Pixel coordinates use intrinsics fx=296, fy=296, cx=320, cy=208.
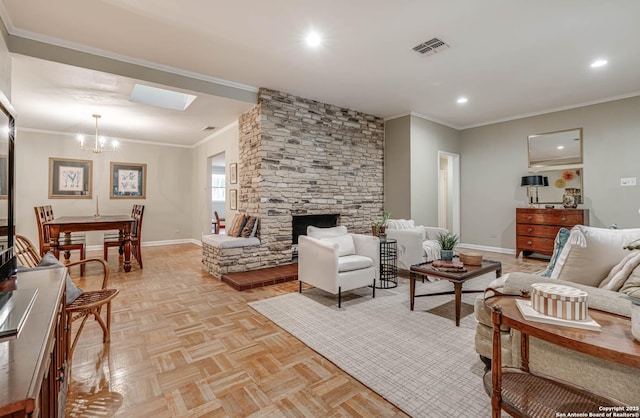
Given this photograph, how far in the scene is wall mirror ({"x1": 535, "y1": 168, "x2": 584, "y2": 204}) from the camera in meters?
5.25

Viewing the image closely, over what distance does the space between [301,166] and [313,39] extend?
215cm

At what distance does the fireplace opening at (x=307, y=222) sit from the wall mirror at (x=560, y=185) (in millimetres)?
3977

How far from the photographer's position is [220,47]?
328cm

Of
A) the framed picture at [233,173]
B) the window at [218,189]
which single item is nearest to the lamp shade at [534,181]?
the framed picture at [233,173]

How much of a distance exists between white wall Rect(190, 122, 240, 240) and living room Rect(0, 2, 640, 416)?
1.0 inches

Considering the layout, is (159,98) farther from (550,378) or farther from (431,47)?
(550,378)

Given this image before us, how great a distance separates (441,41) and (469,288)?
113 inches

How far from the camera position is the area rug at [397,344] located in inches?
65.4

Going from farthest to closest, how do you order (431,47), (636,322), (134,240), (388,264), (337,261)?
1. (134,240)
2. (388,264)
3. (431,47)
4. (337,261)
5. (636,322)

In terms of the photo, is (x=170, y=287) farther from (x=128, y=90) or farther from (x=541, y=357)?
(x=541, y=357)

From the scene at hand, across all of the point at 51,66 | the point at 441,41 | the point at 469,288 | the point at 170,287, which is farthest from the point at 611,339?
the point at 51,66

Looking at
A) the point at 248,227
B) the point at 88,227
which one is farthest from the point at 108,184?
the point at 248,227

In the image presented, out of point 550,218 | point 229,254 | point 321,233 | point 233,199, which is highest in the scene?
point 233,199

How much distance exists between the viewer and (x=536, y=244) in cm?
Answer: 530
